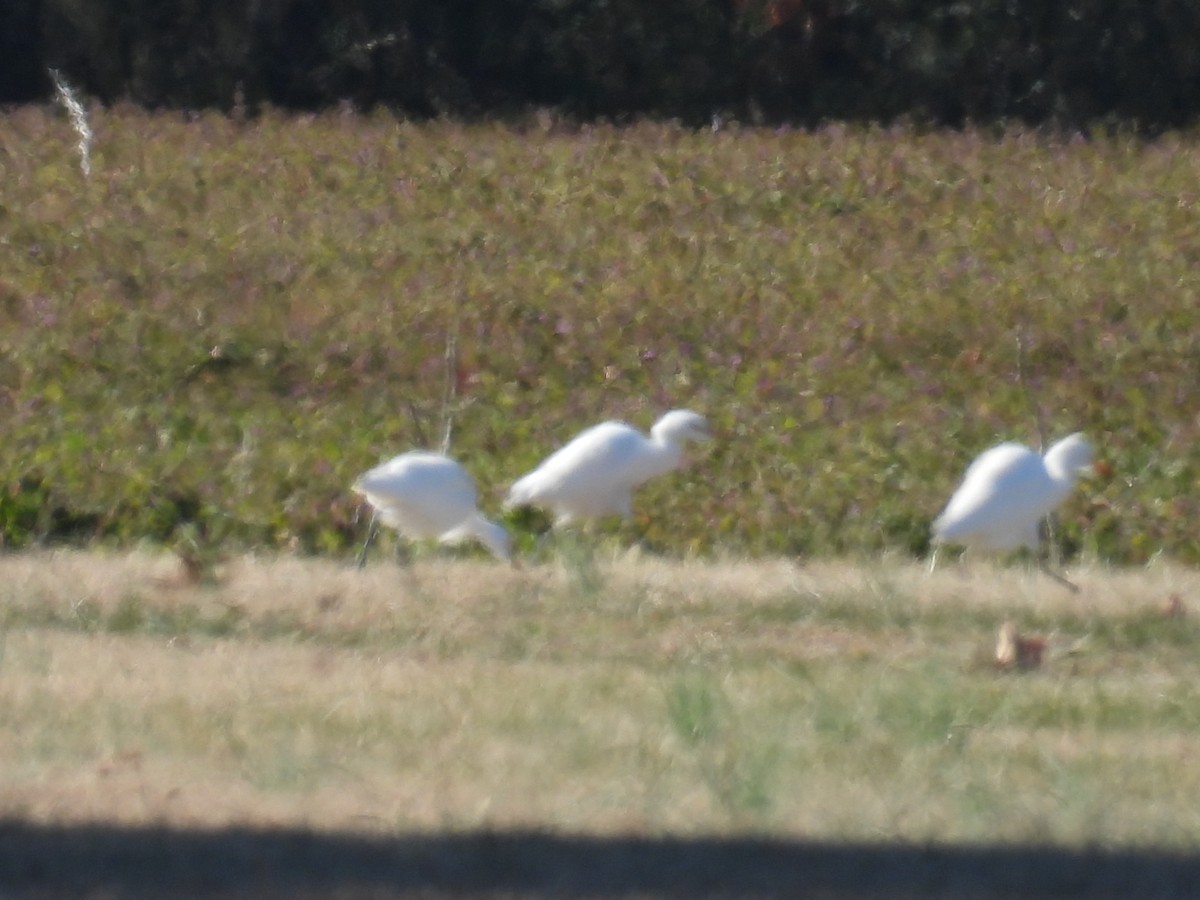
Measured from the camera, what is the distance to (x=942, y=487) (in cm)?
1022

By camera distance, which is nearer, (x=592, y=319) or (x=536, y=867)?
(x=536, y=867)

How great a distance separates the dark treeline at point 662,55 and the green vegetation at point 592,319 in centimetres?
191

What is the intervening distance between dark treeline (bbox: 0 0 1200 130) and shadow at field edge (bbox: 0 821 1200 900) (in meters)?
15.2

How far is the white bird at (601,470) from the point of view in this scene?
804cm

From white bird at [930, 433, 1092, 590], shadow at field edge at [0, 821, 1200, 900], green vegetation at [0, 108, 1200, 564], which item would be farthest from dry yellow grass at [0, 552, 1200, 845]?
green vegetation at [0, 108, 1200, 564]

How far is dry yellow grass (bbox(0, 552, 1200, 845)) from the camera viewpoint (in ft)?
16.1

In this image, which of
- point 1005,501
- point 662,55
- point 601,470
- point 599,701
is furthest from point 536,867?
point 662,55

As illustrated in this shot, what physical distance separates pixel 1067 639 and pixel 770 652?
1.01m

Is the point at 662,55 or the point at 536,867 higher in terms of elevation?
the point at 662,55

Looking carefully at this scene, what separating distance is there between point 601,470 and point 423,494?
0.78 m

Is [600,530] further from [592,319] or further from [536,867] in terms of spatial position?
[536,867]

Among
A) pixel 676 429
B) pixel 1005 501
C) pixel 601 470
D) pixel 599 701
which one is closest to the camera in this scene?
pixel 599 701

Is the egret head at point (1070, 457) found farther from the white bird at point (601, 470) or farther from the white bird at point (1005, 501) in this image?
the white bird at point (601, 470)

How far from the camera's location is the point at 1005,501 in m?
7.57
